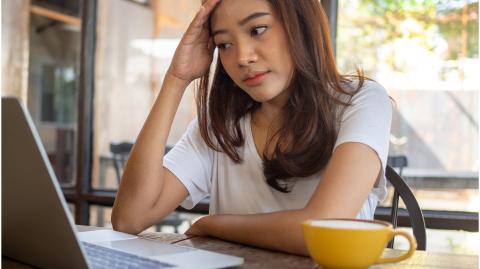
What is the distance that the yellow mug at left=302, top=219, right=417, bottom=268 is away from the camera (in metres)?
0.74

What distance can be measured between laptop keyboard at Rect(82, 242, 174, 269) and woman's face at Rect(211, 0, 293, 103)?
55cm

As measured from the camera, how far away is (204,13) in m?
1.39

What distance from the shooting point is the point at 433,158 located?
2.20m

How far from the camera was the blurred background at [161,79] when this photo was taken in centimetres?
211

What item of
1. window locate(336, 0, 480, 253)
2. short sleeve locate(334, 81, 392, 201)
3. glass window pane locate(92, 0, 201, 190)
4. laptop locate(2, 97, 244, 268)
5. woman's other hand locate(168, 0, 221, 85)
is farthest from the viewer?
glass window pane locate(92, 0, 201, 190)

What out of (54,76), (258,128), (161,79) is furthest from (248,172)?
(54,76)

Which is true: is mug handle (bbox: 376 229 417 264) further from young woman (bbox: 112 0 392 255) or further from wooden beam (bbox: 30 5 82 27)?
wooden beam (bbox: 30 5 82 27)

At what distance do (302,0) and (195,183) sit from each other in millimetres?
524

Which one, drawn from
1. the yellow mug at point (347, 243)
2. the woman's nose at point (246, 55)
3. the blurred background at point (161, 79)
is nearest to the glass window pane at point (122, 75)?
the blurred background at point (161, 79)

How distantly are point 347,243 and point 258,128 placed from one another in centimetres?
79

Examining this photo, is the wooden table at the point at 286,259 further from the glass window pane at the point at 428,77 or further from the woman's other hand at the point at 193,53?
the glass window pane at the point at 428,77

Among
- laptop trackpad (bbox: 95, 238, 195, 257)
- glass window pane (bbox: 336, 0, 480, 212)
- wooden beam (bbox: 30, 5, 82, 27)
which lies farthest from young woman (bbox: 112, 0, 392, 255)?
wooden beam (bbox: 30, 5, 82, 27)

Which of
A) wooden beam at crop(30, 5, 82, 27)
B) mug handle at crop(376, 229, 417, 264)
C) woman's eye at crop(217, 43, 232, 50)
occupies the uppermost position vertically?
wooden beam at crop(30, 5, 82, 27)

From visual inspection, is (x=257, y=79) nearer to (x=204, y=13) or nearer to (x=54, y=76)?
(x=204, y=13)
